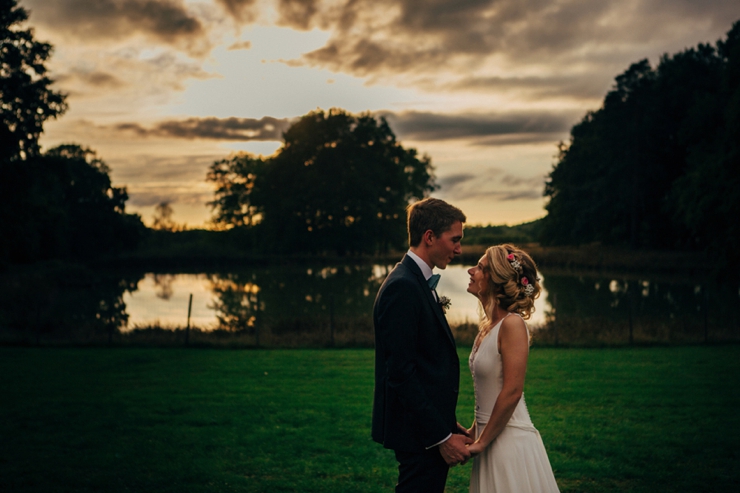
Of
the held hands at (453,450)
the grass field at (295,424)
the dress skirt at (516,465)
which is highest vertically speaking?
the held hands at (453,450)

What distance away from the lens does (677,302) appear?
28062 millimetres

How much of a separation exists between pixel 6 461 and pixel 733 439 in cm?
935

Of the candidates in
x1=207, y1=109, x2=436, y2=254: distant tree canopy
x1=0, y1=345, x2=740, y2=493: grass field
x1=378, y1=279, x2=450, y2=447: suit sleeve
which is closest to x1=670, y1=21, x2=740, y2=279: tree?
x1=0, y1=345, x2=740, y2=493: grass field

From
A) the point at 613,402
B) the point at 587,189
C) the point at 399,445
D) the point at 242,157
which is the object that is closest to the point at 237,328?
the point at 613,402

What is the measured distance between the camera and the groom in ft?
11.2

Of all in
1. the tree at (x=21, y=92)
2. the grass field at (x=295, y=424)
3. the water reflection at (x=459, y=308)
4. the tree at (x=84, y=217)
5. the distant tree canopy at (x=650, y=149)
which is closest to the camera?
the grass field at (x=295, y=424)

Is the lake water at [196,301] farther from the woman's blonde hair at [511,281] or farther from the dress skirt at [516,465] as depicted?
the woman's blonde hair at [511,281]

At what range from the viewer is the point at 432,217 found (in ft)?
11.7

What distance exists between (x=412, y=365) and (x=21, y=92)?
33.3 metres

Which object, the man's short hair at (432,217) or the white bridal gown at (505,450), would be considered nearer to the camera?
the man's short hair at (432,217)

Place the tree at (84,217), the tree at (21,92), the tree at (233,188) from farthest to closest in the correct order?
the tree at (233,188) < the tree at (84,217) < the tree at (21,92)

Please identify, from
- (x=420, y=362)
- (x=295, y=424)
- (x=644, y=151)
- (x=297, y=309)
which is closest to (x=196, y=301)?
(x=297, y=309)

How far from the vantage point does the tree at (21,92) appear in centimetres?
3012

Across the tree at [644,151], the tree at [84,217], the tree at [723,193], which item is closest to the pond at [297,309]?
the tree at [723,193]
